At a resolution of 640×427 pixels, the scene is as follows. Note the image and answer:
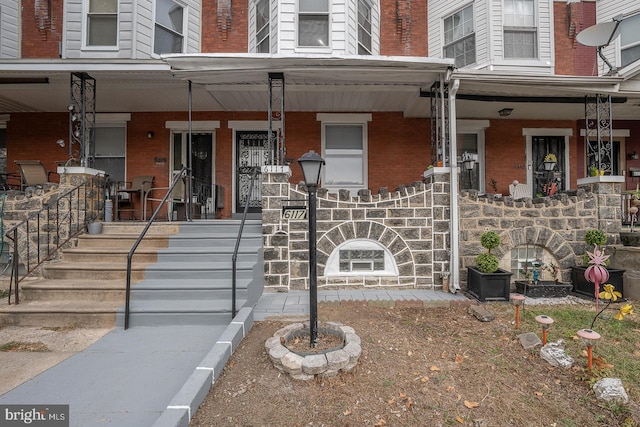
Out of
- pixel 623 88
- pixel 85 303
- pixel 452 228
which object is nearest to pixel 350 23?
pixel 452 228

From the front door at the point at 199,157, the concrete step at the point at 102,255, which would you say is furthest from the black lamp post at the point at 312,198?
the front door at the point at 199,157

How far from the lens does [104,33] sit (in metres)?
7.20

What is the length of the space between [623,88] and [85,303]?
988cm

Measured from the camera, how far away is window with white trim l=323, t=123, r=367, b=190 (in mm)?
7668

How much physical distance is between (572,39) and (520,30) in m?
1.72

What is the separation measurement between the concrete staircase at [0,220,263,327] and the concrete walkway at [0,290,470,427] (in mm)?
269

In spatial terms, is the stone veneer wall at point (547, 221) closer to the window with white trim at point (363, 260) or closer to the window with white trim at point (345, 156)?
the window with white trim at point (363, 260)

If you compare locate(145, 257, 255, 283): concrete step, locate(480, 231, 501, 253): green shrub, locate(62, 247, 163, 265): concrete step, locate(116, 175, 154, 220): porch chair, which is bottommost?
locate(145, 257, 255, 283): concrete step

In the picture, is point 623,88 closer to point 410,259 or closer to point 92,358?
point 410,259

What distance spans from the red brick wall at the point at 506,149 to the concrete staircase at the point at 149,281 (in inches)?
256

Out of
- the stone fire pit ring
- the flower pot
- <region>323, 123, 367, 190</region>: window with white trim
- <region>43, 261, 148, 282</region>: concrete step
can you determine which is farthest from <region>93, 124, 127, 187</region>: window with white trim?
the stone fire pit ring

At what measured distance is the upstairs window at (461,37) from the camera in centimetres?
784

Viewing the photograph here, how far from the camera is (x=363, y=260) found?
17.6 ft

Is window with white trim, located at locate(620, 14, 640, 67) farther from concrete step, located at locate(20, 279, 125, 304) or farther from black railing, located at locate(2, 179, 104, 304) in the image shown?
black railing, located at locate(2, 179, 104, 304)
